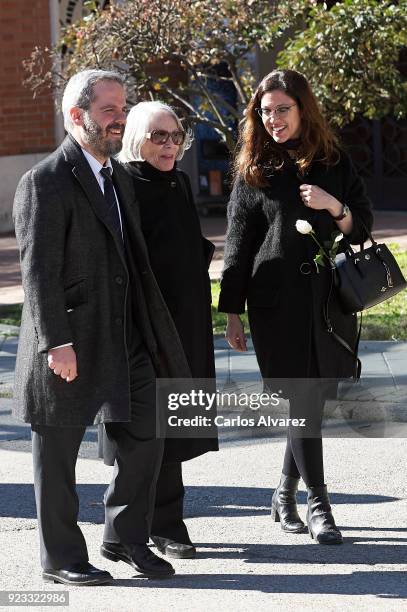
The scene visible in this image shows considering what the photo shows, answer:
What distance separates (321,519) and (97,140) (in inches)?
69.9

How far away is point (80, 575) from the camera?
4.75 meters

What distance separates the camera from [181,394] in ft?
16.9

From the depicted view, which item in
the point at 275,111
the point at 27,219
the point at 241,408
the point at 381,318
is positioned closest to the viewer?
the point at 27,219

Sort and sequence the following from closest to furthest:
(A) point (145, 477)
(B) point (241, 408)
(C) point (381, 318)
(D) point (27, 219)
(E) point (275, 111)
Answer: (D) point (27, 219) < (A) point (145, 477) < (E) point (275, 111) < (B) point (241, 408) < (C) point (381, 318)

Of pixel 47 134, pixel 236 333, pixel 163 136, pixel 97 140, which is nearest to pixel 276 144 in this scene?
pixel 163 136

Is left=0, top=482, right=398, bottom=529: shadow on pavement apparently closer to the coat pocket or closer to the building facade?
the coat pocket

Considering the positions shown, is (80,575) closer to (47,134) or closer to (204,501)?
(204,501)

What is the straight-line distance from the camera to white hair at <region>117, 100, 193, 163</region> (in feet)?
16.9

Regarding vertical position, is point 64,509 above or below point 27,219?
below

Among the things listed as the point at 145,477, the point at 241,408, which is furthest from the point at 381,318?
the point at 145,477

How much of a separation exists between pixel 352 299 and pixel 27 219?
1.38 meters

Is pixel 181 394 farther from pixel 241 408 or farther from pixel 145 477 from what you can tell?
pixel 241 408

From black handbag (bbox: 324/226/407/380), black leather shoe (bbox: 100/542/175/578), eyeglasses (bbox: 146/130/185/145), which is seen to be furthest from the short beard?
black leather shoe (bbox: 100/542/175/578)

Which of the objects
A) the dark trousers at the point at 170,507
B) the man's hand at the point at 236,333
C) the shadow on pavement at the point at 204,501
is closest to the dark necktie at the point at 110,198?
the man's hand at the point at 236,333
